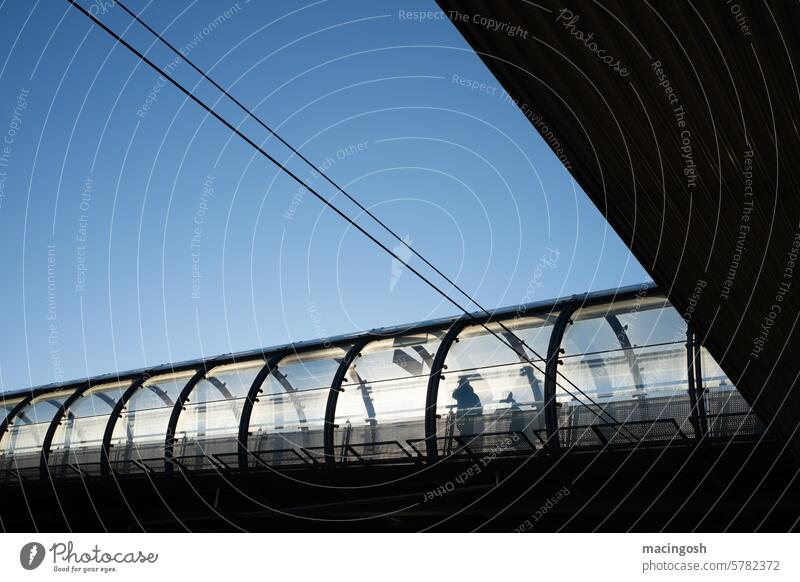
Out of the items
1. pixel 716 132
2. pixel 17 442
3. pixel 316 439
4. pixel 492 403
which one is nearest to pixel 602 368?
pixel 492 403

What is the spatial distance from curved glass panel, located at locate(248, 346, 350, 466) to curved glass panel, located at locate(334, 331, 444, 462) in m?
0.67

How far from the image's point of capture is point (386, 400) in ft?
60.0

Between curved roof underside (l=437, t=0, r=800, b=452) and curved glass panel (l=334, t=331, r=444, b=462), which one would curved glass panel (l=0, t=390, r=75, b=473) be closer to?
curved glass panel (l=334, t=331, r=444, b=462)

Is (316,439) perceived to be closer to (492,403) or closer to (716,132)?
(492,403)

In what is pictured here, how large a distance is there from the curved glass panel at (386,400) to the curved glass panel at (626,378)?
11.4 ft

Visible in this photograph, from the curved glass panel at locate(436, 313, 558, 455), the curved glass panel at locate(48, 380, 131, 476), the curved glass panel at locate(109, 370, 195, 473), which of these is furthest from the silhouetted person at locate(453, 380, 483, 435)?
the curved glass panel at locate(48, 380, 131, 476)

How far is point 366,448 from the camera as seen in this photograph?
59.0 ft

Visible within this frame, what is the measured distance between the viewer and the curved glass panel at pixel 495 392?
1650 cm

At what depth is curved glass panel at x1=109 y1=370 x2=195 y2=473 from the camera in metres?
21.6

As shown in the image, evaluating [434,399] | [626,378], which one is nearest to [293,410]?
[434,399]

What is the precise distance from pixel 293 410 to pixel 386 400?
8.80 ft

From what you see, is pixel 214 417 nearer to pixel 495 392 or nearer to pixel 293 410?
pixel 293 410

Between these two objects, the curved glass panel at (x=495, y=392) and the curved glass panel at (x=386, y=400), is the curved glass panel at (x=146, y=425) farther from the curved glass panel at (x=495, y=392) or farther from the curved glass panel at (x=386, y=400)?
the curved glass panel at (x=495, y=392)
